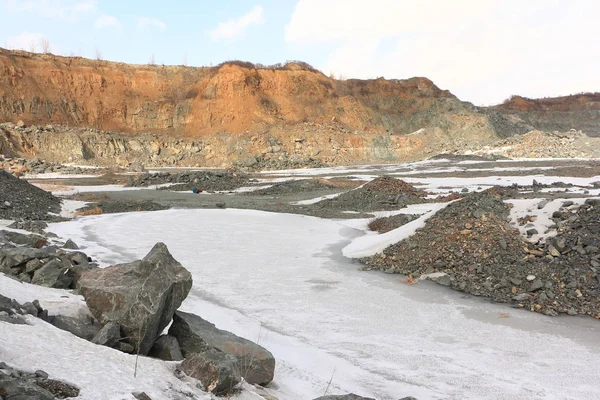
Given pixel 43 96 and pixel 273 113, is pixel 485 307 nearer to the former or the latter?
pixel 273 113

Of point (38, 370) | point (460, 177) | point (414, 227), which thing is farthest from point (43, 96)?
point (38, 370)

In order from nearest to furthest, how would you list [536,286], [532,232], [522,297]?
1. [522,297]
2. [536,286]
3. [532,232]

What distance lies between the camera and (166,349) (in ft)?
12.9

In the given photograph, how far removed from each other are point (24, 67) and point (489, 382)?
68278 mm

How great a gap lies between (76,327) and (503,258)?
749cm

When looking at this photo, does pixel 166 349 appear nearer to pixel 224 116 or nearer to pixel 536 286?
pixel 536 286

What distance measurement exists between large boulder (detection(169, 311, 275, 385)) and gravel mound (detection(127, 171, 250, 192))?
2624 cm

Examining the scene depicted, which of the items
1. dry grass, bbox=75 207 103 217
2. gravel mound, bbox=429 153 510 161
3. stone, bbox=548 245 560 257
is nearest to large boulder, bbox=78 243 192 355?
stone, bbox=548 245 560 257

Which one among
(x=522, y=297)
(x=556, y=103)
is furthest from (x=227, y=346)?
(x=556, y=103)

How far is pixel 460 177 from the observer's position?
106 ft

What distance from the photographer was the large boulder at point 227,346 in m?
4.03

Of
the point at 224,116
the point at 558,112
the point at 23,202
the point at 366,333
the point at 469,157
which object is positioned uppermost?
the point at 558,112

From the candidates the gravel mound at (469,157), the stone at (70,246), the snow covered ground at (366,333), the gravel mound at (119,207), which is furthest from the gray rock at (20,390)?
the gravel mound at (469,157)

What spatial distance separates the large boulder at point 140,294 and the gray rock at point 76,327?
11cm
